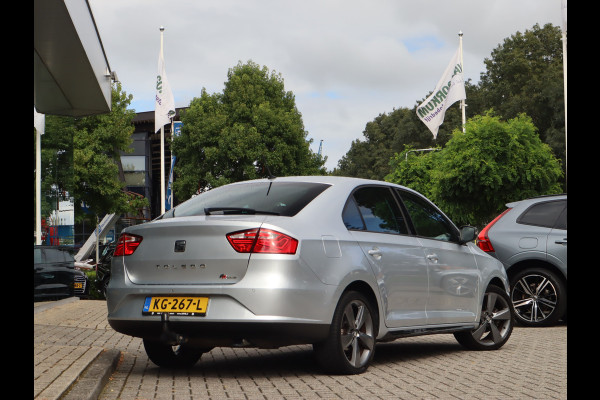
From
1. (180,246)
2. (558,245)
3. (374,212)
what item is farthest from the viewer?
(558,245)

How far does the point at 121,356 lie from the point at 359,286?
276cm

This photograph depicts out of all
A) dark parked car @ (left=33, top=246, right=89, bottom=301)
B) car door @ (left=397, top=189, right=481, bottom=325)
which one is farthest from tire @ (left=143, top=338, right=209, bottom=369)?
dark parked car @ (left=33, top=246, right=89, bottom=301)

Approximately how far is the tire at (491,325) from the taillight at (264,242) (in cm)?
327

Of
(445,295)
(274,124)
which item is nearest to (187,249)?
(445,295)

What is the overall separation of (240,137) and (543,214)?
122 ft

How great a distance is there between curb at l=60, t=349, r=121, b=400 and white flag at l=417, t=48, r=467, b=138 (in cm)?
3271

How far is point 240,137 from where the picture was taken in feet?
160

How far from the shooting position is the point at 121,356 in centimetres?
881

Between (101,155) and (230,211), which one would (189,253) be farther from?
(101,155)

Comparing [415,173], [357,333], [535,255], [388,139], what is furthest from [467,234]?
[388,139]

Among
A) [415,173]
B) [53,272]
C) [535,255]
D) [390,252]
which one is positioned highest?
[415,173]
